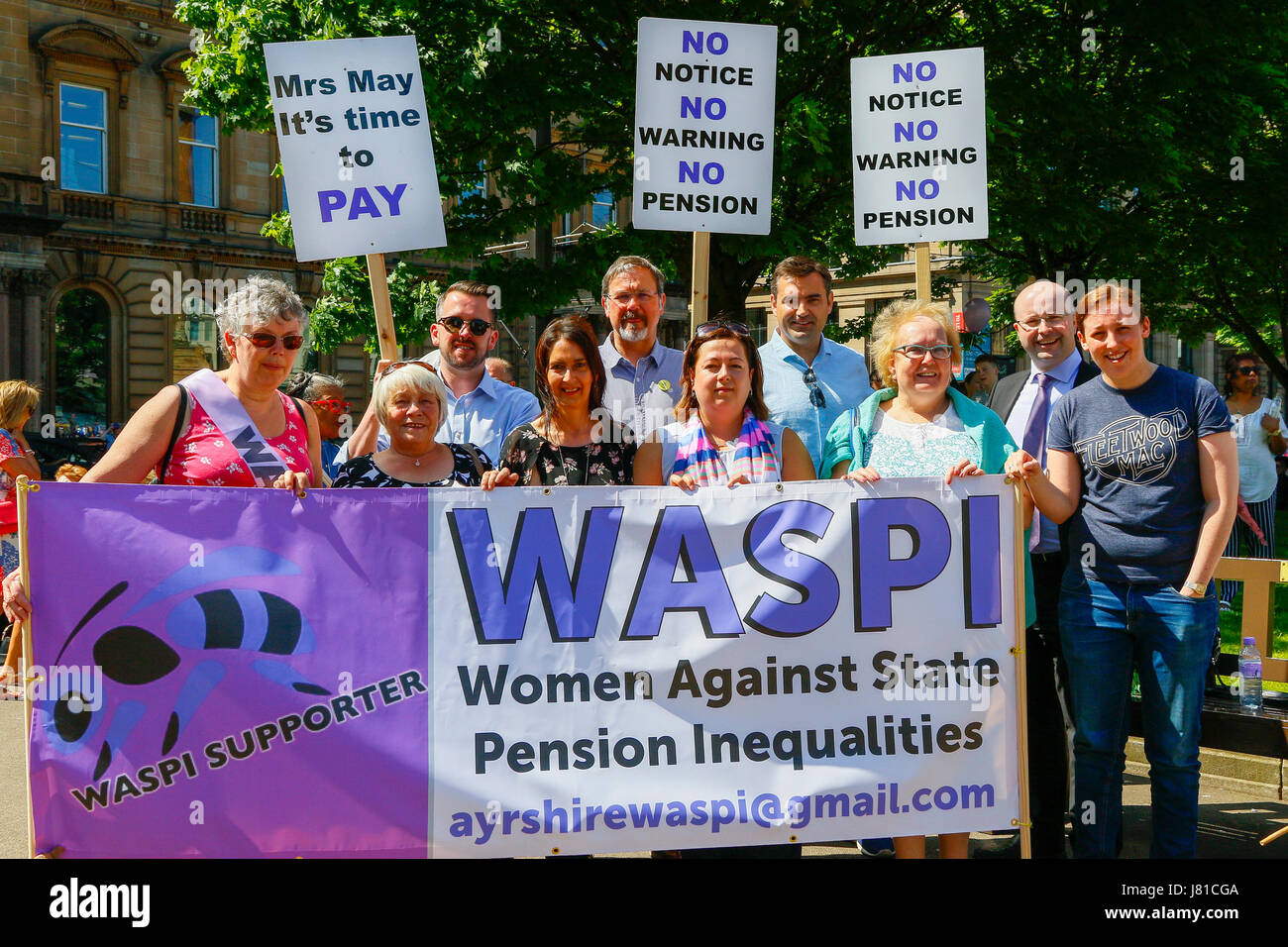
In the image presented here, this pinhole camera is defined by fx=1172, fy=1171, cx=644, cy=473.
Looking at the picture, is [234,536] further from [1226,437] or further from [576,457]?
[1226,437]

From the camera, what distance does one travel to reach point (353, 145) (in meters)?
5.00

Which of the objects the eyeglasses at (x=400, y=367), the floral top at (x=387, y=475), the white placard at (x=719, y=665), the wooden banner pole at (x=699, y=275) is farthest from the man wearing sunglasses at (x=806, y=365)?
the eyeglasses at (x=400, y=367)

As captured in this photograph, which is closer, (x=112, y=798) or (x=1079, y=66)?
(x=112, y=798)

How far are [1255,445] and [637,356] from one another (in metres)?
7.24

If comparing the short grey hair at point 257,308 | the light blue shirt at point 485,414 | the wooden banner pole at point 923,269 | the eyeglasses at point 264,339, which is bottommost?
the light blue shirt at point 485,414

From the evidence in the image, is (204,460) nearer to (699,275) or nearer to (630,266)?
(630,266)

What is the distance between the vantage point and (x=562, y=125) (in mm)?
13797

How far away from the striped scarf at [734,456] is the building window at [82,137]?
97.9ft

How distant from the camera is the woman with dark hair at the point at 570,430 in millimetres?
4102

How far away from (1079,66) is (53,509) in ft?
42.4

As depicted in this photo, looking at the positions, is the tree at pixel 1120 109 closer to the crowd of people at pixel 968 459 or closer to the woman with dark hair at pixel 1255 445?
the woman with dark hair at pixel 1255 445

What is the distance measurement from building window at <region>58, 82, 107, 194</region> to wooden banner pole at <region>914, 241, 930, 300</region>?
95.9ft
